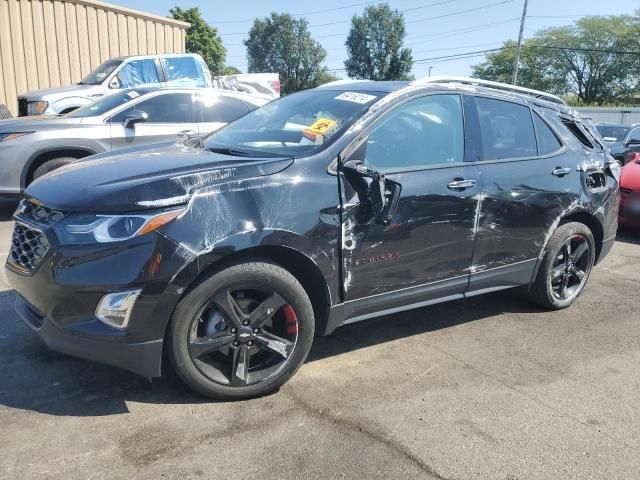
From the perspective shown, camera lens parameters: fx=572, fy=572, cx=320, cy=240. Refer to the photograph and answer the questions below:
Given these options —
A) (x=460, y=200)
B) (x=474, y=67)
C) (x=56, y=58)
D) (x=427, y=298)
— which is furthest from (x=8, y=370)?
(x=474, y=67)

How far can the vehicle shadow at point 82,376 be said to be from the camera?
9.79 feet

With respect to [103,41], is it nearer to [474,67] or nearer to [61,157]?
[61,157]

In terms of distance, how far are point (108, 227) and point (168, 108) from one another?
5.85 metres

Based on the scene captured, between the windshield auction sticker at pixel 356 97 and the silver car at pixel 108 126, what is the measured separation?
334 centimetres

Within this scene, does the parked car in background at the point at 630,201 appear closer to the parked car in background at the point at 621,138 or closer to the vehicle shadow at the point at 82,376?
the vehicle shadow at the point at 82,376

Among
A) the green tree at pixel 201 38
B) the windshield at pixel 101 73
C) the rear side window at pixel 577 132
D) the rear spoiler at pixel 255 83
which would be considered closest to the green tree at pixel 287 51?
the green tree at pixel 201 38

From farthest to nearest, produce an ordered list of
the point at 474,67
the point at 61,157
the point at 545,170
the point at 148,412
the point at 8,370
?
the point at 474,67 → the point at 61,157 → the point at 545,170 → the point at 8,370 → the point at 148,412

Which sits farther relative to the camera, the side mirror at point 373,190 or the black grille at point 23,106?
the black grille at point 23,106

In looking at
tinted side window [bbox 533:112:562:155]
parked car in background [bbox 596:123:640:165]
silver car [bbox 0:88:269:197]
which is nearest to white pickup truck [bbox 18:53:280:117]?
silver car [bbox 0:88:269:197]

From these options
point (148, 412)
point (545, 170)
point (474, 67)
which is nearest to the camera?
point (148, 412)

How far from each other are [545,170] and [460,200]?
0.96 metres

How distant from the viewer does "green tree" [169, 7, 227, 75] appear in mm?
62281

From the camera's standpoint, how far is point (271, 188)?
3.00 metres

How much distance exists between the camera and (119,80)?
12.4 meters
